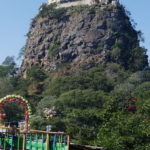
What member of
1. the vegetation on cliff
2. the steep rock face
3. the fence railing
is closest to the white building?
the steep rock face

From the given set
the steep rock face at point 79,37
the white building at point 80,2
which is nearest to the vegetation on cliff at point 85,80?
the steep rock face at point 79,37

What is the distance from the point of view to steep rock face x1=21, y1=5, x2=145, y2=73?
84.9m

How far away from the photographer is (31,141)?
53.4ft

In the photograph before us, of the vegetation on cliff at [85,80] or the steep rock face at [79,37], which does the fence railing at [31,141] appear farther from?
the steep rock face at [79,37]

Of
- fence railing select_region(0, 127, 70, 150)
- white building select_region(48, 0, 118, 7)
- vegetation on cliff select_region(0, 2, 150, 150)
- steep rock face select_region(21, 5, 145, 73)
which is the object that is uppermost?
white building select_region(48, 0, 118, 7)

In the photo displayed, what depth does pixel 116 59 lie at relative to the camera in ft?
276

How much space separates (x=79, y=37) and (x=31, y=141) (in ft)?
237

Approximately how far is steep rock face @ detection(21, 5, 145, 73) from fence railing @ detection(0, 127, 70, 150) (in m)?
64.8

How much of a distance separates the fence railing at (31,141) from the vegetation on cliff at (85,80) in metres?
14.6

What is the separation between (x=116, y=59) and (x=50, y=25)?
16791 millimetres

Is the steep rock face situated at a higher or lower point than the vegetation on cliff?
higher

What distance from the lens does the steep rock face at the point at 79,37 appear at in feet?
278

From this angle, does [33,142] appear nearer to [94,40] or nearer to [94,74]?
[94,74]

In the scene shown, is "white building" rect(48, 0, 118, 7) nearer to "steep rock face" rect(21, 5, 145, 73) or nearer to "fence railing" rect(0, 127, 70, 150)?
"steep rock face" rect(21, 5, 145, 73)
